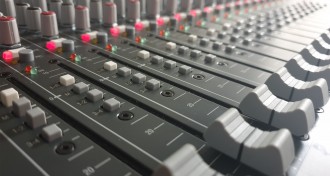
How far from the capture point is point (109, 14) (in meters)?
1.75

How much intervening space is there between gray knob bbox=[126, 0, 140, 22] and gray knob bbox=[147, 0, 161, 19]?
0.18 metres

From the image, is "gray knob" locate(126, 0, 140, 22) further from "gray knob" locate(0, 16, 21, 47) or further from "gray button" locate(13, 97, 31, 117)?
"gray button" locate(13, 97, 31, 117)

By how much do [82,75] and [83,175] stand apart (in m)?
0.58

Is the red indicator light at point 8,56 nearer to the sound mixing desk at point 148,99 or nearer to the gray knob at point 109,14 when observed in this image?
the sound mixing desk at point 148,99

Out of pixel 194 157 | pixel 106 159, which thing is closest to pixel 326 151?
pixel 194 157

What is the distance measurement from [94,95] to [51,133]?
9.0 inches

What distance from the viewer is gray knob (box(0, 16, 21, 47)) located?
1.25 meters

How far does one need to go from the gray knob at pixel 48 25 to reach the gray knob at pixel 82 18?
169 mm

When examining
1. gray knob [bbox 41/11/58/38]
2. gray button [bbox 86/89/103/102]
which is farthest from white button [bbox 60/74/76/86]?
gray knob [bbox 41/11/58/38]

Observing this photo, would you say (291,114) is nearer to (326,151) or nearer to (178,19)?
(326,151)

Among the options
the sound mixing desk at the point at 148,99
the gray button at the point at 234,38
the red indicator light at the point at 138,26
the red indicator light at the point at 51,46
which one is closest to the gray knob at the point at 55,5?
the sound mixing desk at the point at 148,99

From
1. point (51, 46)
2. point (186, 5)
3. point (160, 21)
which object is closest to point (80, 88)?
point (51, 46)

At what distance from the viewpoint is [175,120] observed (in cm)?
94

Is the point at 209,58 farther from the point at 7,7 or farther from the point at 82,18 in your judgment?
the point at 7,7
